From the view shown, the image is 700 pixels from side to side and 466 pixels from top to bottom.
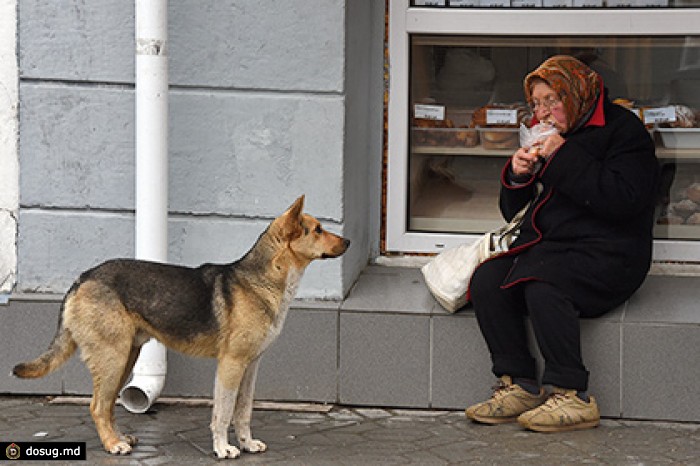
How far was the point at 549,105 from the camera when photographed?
5824 millimetres

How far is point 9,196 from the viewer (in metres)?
6.30

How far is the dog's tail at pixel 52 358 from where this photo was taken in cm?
523

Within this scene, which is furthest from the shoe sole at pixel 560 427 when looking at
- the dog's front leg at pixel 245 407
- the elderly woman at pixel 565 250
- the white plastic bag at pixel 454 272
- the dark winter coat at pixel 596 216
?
the dog's front leg at pixel 245 407

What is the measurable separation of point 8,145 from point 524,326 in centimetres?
238

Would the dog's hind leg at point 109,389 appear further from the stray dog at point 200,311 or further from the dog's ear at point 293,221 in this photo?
the dog's ear at point 293,221

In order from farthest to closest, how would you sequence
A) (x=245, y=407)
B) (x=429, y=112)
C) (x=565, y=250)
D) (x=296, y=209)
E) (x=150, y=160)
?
(x=429, y=112)
(x=150, y=160)
(x=565, y=250)
(x=245, y=407)
(x=296, y=209)

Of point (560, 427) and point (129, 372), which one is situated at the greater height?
point (129, 372)

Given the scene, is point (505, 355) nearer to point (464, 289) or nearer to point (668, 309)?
point (464, 289)

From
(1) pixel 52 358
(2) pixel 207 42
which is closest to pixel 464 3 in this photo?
(2) pixel 207 42

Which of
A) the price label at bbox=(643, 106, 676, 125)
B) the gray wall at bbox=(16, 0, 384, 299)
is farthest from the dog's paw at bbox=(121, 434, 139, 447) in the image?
the price label at bbox=(643, 106, 676, 125)

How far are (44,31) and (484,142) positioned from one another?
213 centimetres

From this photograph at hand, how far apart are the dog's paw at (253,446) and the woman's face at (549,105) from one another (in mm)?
1760

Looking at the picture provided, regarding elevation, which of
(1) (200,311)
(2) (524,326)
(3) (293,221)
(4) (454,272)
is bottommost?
(2) (524,326)

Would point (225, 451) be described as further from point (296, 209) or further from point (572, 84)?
point (572, 84)
